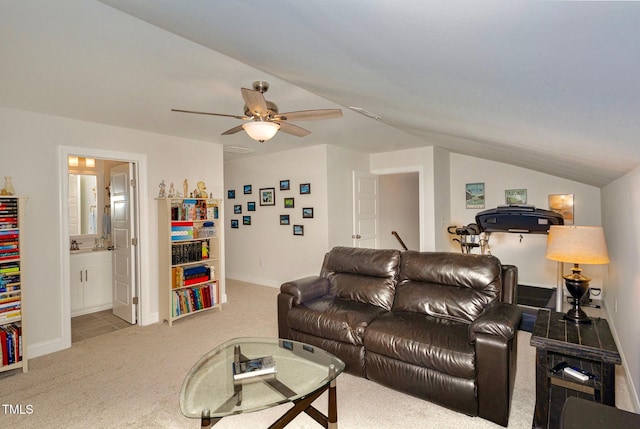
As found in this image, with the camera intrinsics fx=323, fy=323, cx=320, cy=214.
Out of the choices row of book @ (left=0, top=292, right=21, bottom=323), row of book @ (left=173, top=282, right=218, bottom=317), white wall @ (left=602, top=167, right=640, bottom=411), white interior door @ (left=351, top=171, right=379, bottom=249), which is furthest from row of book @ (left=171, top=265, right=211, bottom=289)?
white wall @ (left=602, top=167, right=640, bottom=411)

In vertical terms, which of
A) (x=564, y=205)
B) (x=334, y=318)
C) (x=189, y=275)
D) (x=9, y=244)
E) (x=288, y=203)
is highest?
(x=288, y=203)

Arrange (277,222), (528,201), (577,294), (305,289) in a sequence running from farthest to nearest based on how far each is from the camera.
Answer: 1. (277,222)
2. (528,201)
3. (305,289)
4. (577,294)

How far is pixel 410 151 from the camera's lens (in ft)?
18.6

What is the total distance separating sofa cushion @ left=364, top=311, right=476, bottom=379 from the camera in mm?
2094

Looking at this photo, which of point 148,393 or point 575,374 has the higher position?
point 575,374

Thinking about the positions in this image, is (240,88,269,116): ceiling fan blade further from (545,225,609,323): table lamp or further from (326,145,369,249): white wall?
(326,145,369,249): white wall

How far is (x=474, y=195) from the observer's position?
5766mm

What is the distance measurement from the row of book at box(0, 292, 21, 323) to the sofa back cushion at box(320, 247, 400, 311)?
2.81 m

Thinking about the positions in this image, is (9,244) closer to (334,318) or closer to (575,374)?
(334,318)

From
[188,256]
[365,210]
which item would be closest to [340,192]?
[365,210]

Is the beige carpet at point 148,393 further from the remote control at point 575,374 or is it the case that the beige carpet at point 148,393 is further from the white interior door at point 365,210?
the white interior door at point 365,210

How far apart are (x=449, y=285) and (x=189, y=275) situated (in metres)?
3.18

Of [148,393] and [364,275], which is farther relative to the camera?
[364,275]

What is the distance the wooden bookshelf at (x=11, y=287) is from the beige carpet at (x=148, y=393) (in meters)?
0.18
